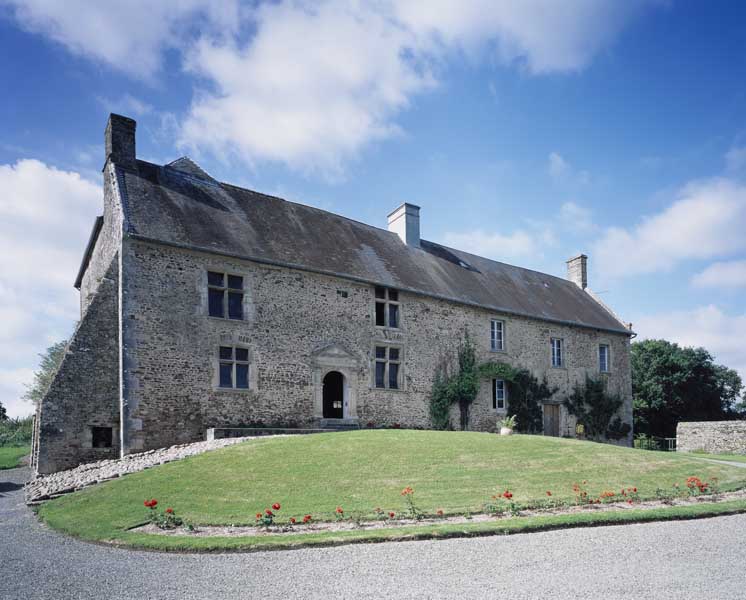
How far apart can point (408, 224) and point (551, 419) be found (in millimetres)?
10447

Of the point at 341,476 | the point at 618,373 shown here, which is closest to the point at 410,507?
the point at 341,476

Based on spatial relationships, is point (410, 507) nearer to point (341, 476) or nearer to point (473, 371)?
point (341, 476)

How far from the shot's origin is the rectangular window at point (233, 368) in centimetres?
1694

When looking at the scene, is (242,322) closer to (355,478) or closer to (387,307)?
(387,307)

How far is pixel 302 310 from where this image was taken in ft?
61.0

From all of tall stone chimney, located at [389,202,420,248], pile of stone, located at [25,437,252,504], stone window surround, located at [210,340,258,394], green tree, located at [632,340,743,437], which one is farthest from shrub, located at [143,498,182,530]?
green tree, located at [632,340,743,437]

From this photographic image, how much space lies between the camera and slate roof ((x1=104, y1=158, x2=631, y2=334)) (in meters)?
17.2

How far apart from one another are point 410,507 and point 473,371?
44.5ft

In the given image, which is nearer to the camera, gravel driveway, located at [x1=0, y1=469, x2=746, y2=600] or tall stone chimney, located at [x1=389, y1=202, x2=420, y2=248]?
gravel driveway, located at [x1=0, y1=469, x2=746, y2=600]

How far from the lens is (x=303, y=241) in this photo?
20.0 metres

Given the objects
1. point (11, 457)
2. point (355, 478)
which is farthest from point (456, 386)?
point (11, 457)

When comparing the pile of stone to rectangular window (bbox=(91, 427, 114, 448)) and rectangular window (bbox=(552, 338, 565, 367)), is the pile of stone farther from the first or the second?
rectangular window (bbox=(552, 338, 565, 367))

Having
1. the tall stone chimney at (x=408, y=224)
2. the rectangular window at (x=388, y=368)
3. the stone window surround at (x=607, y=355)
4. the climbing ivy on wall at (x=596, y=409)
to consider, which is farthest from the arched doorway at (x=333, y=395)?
the stone window surround at (x=607, y=355)

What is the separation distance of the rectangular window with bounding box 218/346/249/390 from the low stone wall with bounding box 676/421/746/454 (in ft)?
65.8
